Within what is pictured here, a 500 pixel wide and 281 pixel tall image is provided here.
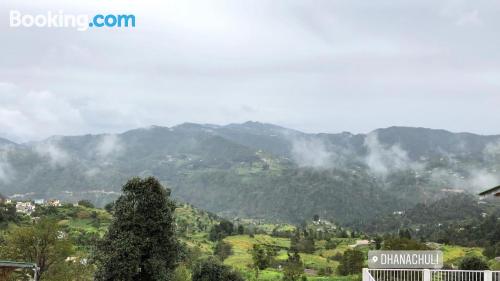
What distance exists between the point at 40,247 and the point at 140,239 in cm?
1333

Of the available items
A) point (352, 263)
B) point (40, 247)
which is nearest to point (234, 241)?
point (352, 263)

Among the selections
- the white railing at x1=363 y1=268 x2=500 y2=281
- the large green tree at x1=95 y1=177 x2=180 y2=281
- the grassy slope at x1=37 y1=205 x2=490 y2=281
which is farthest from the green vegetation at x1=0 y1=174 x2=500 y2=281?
the white railing at x1=363 y1=268 x2=500 y2=281

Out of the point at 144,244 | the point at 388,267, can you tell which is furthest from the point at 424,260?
the point at 144,244

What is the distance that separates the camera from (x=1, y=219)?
83125 millimetres

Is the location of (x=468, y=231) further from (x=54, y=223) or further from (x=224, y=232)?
(x=54, y=223)

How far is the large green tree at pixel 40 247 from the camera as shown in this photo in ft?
112

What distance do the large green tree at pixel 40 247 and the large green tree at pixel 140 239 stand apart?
34.9 ft

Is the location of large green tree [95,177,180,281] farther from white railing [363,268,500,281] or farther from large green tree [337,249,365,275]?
A: large green tree [337,249,365,275]

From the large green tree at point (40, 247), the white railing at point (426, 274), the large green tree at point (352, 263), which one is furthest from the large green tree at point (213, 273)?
the large green tree at point (352, 263)

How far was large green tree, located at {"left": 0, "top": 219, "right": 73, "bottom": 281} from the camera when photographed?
112 ft

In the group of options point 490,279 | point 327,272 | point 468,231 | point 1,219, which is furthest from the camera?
point 468,231

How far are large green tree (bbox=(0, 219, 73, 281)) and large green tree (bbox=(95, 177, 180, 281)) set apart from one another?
419 inches

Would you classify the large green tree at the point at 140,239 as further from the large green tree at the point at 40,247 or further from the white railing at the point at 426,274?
the large green tree at the point at 40,247

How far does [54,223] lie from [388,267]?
2403 centimetres
